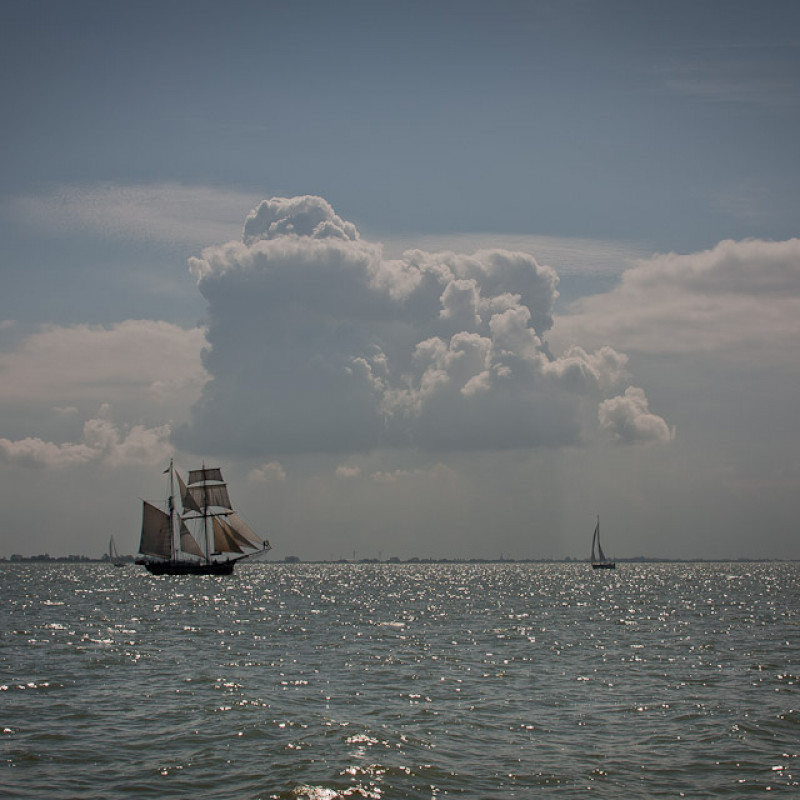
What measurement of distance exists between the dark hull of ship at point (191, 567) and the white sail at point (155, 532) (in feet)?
11.6

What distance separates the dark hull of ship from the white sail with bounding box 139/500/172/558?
354cm

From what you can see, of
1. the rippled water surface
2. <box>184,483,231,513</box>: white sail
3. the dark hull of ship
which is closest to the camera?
the rippled water surface

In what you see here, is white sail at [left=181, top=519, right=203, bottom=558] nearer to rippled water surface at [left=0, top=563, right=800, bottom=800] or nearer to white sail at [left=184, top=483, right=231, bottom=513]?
white sail at [left=184, top=483, right=231, bottom=513]

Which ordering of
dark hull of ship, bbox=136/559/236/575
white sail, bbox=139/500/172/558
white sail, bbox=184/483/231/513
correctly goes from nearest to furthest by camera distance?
white sail, bbox=139/500/172/558 < dark hull of ship, bbox=136/559/236/575 < white sail, bbox=184/483/231/513

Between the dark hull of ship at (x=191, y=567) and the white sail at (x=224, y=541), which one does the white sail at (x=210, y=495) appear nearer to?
the white sail at (x=224, y=541)

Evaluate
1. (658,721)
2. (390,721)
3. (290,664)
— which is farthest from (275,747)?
(290,664)

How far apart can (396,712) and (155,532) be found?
6124 inches

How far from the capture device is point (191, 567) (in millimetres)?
185000

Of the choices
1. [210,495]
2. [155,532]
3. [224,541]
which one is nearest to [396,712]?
[155,532]

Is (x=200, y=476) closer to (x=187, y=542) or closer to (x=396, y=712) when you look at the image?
(x=187, y=542)

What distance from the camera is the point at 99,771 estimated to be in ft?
79.0

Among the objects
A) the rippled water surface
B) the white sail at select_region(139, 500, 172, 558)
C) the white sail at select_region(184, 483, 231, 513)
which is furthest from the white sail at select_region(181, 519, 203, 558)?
the rippled water surface

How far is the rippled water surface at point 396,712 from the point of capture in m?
23.6

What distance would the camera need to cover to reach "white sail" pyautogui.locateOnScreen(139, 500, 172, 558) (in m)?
177
